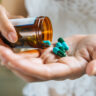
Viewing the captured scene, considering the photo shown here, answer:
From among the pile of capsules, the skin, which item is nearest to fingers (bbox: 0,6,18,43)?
the skin

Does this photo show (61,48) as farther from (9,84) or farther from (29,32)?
(9,84)

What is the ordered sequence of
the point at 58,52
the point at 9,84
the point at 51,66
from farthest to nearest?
the point at 9,84
the point at 58,52
the point at 51,66

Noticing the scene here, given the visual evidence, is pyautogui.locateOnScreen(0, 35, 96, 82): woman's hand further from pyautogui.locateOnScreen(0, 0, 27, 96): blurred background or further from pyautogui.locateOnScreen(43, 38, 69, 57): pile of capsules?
pyautogui.locateOnScreen(0, 0, 27, 96): blurred background

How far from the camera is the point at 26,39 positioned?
0.49m

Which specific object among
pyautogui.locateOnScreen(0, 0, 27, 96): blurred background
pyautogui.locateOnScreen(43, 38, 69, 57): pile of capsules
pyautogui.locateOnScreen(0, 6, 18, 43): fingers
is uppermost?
pyautogui.locateOnScreen(0, 6, 18, 43): fingers

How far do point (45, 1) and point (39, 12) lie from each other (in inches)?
2.4

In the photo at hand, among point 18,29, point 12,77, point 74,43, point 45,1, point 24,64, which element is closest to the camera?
point 24,64

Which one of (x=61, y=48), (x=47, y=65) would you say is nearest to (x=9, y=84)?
(x=61, y=48)

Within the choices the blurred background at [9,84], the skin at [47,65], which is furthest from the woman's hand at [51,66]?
the blurred background at [9,84]

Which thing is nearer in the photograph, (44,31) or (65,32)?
(44,31)

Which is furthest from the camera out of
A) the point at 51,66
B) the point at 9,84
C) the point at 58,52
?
the point at 9,84

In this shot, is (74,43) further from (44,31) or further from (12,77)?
(12,77)

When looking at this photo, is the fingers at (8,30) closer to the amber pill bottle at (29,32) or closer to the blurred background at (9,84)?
the amber pill bottle at (29,32)

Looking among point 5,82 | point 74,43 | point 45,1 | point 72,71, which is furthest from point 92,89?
point 5,82
